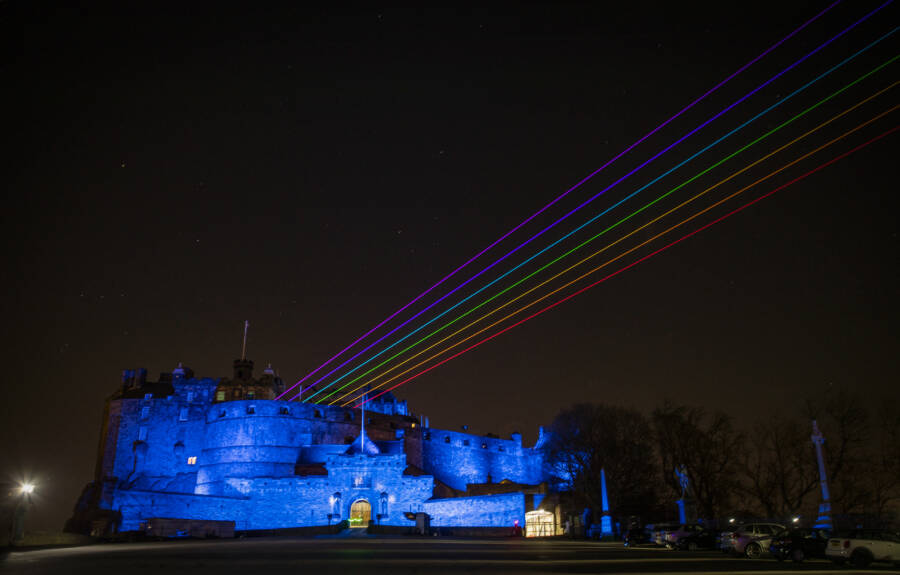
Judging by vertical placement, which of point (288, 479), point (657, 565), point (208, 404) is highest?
point (208, 404)

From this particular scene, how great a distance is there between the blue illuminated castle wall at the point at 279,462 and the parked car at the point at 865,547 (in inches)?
1038

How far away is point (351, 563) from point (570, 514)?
1153 inches

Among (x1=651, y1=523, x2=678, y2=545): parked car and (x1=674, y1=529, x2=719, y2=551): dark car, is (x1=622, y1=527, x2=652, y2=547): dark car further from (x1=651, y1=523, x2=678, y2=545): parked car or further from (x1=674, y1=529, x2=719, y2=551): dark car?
(x1=674, y1=529, x2=719, y2=551): dark car

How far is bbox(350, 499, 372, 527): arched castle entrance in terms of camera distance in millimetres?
48312

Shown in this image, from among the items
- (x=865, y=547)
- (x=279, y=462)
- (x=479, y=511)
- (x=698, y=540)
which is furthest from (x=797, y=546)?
(x=279, y=462)

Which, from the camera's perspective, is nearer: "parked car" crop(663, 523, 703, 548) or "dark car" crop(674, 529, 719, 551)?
"dark car" crop(674, 529, 719, 551)

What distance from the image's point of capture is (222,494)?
52562 mm

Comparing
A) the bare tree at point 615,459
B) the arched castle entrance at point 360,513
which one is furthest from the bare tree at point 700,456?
the arched castle entrance at point 360,513

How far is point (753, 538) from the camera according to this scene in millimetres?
21266

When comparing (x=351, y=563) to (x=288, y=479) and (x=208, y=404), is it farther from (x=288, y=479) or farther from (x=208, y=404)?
(x=208, y=404)

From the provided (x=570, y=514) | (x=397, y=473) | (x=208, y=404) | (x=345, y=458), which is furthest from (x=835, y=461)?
(x=208, y=404)

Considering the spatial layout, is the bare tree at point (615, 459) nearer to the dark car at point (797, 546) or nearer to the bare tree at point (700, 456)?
the bare tree at point (700, 456)

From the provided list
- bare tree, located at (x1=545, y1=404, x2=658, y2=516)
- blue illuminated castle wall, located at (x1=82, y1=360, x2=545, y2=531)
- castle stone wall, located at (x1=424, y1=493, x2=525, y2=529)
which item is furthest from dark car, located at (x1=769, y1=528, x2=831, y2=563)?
bare tree, located at (x1=545, y1=404, x2=658, y2=516)

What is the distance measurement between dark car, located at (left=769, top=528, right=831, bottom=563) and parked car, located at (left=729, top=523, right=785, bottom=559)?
85cm
